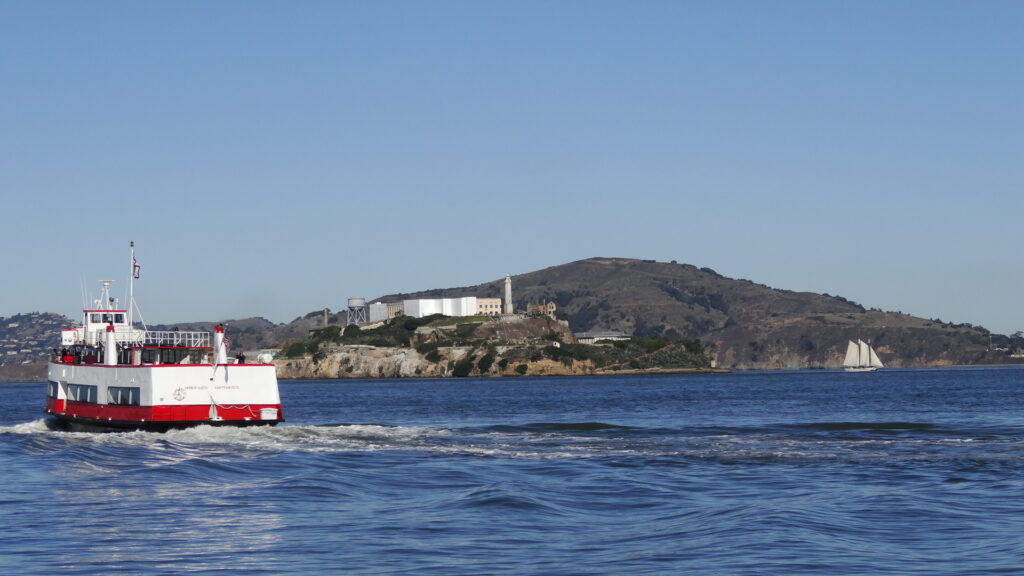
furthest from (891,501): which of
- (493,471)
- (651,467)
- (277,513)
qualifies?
(277,513)

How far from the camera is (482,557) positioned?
2752 centimetres

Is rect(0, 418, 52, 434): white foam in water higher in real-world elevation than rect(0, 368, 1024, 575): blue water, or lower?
higher

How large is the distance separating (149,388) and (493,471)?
2204 centimetres

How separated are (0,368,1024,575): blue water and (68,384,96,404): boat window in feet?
8.23

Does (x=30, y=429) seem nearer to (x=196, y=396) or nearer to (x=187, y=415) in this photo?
(x=187, y=415)

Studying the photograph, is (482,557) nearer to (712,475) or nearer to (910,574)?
(910,574)

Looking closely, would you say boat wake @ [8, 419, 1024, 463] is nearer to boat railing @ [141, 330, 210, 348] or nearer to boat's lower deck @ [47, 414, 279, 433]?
boat's lower deck @ [47, 414, 279, 433]

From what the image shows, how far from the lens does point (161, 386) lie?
5875 cm

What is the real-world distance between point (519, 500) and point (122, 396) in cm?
3155

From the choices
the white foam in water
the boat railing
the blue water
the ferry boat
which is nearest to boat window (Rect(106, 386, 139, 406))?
the ferry boat

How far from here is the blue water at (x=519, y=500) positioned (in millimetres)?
27250

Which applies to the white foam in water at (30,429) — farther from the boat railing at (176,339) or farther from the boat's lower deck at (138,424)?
the boat railing at (176,339)

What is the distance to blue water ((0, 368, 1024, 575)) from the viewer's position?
89.4 feet

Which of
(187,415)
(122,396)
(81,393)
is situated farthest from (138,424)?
(81,393)
